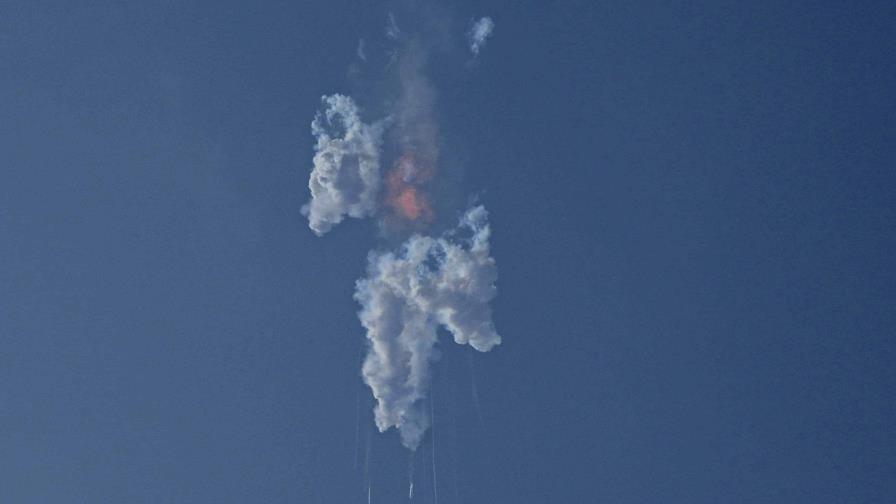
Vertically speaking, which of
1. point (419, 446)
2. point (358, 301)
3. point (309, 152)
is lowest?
point (419, 446)

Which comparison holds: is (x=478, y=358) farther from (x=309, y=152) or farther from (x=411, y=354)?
(x=309, y=152)

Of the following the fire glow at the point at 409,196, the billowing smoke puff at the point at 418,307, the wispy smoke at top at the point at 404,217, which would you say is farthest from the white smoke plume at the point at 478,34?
the billowing smoke puff at the point at 418,307

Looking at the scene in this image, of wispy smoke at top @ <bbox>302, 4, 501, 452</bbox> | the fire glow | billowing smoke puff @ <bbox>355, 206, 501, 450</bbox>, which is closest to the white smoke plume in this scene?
wispy smoke at top @ <bbox>302, 4, 501, 452</bbox>

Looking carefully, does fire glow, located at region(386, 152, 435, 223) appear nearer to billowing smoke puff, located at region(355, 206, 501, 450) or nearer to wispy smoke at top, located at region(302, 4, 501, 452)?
wispy smoke at top, located at region(302, 4, 501, 452)

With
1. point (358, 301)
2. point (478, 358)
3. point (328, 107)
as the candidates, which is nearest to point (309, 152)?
point (328, 107)

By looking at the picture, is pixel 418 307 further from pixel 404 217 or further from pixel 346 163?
pixel 346 163

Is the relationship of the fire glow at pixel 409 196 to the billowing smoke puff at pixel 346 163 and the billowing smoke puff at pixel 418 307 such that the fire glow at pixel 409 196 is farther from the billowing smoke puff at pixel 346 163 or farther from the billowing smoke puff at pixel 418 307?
the billowing smoke puff at pixel 418 307
